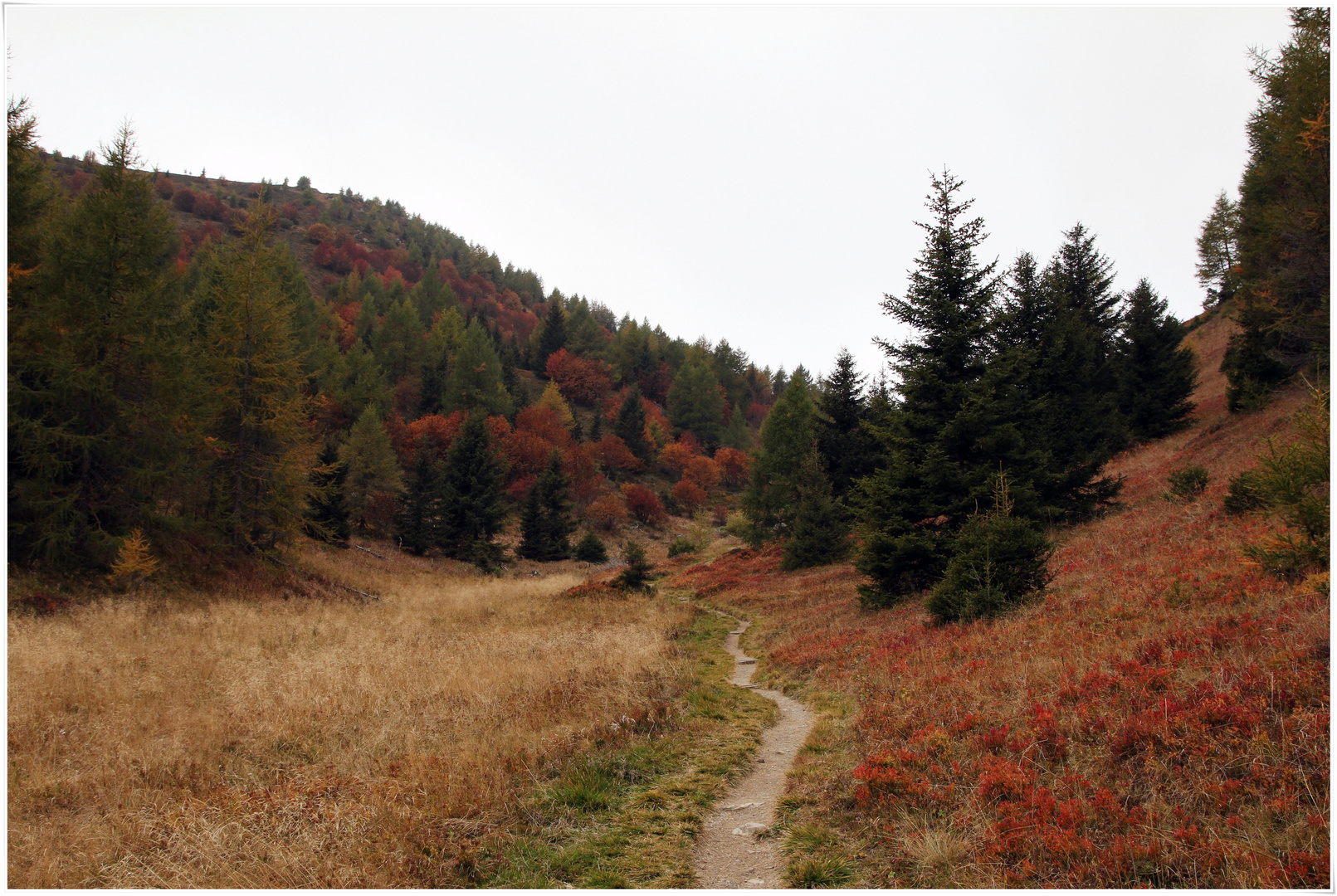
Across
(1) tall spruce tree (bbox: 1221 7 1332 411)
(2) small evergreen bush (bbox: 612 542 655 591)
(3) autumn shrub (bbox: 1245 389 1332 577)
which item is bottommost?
(2) small evergreen bush (bbox: 612 542 655 591)

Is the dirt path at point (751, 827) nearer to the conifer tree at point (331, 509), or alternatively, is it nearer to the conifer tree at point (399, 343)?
the conifer tree at point (331, 509)

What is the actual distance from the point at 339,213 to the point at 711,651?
185m

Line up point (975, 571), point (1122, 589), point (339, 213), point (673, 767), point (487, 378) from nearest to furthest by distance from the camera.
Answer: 1. point (673, 767)
2. point (1122, 589)
3. point (975, 571)
4. point (487, 378)
5. point (339, 213)

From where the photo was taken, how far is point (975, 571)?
13.4 meters

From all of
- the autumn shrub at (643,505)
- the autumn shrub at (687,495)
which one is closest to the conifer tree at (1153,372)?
the autumn shrub at (643,505)

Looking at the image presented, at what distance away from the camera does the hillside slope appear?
463 centimetres

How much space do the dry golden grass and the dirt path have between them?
198 centimetres

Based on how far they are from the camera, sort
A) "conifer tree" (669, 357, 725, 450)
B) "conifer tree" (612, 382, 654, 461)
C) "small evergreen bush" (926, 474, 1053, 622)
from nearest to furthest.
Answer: "small evergreen bush" (926, 474, 1053, 622)
"conifer tree" (612, 382, 654, 461)
"conifer tree" (669, 357, 725, 450)

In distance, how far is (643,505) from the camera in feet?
212

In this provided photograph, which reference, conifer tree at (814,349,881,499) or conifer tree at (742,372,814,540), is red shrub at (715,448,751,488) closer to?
conifer tree at (742,372,814,540)

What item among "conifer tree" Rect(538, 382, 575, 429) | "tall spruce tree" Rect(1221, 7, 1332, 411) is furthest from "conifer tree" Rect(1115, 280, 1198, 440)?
"conifer tree" Rect(538, 382, 575, 429)

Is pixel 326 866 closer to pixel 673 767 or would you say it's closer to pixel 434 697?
pixel 673 767

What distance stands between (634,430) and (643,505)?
694 inches

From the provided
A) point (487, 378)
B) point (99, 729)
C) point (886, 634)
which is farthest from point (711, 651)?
point (487, 378)
